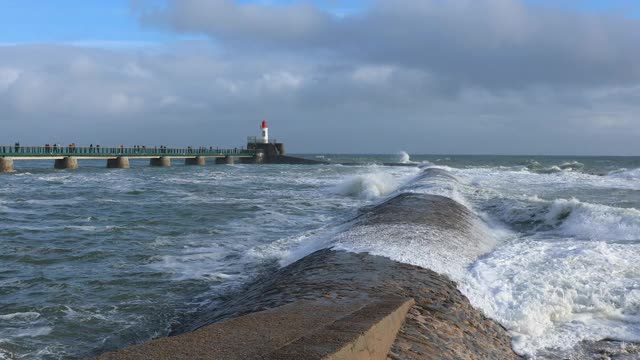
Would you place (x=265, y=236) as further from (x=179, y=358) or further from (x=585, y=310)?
(x=179, y=358)

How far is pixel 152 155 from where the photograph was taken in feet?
191

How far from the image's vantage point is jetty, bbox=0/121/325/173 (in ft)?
145

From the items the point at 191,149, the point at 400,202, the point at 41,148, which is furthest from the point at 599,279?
the point at 191,149

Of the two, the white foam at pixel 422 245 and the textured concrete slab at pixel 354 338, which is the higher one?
the textured concrete slab at pixel 354 338

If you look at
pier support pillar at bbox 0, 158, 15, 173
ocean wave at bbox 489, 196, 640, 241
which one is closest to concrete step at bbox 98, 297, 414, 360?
ocean wave at bbox 489, 196, 640, 241

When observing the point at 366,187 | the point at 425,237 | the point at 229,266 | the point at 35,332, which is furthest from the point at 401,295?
the point at 366,187

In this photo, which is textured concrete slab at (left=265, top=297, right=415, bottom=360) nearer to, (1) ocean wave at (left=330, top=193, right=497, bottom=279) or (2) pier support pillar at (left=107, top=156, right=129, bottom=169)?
(1) ocean wave at (left=330, top=193, right=497, bottom=279)

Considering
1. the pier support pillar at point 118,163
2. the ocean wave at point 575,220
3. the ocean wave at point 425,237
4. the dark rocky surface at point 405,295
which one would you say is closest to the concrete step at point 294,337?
the dark rocky surface at point 405,295

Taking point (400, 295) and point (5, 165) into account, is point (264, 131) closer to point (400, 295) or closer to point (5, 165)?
point (5, 165)

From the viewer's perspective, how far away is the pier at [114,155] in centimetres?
4312

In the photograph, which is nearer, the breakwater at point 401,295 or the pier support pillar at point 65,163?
the breakwater at point 401,295

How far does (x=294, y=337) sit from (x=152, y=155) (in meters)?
57.0

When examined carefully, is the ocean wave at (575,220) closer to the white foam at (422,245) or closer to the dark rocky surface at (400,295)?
the white foam at (422,245)

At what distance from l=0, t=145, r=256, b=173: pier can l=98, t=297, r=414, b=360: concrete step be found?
141 feet
